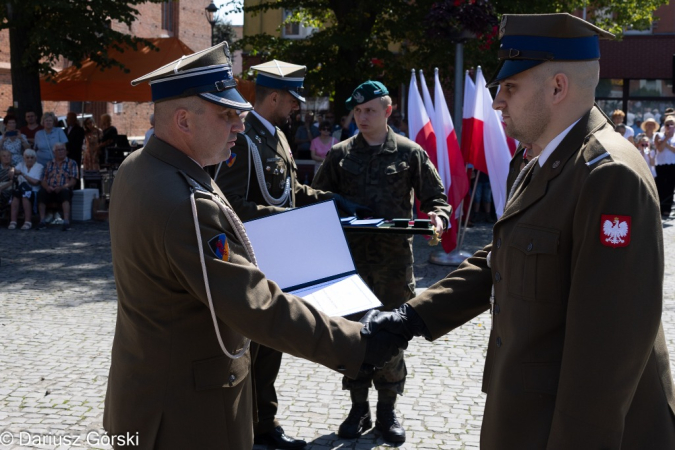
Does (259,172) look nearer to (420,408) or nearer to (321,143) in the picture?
(420,408)

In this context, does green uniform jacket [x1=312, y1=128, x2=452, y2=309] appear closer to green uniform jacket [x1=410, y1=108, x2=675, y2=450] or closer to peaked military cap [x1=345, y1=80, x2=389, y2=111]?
peaked military cap [x1=345, y1=80, x2=389, y2=111]

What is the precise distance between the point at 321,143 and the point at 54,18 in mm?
6930

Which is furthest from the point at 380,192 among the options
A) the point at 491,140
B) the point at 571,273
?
the point at 491,140

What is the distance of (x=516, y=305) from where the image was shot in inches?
101

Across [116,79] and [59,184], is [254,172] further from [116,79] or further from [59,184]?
[116,79]

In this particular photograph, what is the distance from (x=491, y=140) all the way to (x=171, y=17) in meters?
38.1

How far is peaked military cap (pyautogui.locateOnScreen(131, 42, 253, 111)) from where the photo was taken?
2.80 metres

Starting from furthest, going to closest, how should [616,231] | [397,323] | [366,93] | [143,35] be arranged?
[143,35] < [366,93] < [397,323] < [616,231]

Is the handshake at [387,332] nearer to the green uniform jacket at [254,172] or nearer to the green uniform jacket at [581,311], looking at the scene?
the green uniform jacket at [581,311]

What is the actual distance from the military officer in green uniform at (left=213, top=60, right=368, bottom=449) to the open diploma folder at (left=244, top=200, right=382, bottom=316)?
74 centimetres

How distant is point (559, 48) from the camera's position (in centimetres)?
257

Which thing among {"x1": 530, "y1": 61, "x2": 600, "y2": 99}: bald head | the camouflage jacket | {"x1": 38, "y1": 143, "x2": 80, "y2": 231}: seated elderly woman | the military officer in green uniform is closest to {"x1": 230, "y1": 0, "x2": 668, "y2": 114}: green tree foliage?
{"x1": 38, "y1": 143, "x2": 80, "y2": 231}: seated elderly woman

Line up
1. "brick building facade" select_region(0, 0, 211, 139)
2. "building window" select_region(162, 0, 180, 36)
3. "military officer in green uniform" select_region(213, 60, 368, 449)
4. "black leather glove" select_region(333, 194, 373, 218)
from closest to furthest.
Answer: "military officer in green uniform" select_region(213, 60, 368, 449), "black leather glove" select_region(333, 194, 373, 218), "brick building facade" select_region(0, 0, 211, 139), "building window" select_region(162, 0, 180, 36)

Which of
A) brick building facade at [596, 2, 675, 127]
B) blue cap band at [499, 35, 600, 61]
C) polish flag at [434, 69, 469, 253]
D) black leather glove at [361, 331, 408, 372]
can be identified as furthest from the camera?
brick building facade at [596, 2, 675, 127]
